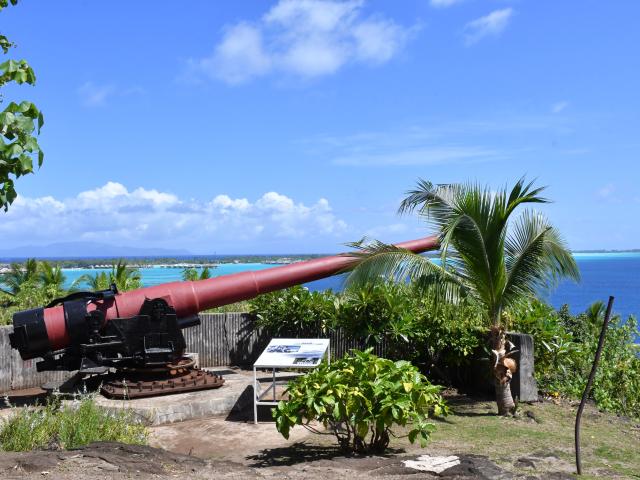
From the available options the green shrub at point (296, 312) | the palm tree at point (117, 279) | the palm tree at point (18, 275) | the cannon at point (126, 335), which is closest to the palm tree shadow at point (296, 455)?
the cannon at point (126, 335)

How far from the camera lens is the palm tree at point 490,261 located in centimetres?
905

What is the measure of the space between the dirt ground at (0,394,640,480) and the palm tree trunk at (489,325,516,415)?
21 cm

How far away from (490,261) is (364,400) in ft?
11.2

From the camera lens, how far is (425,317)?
11.1m

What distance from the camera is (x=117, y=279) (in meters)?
18.9

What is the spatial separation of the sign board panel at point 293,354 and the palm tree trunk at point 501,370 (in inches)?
88.4

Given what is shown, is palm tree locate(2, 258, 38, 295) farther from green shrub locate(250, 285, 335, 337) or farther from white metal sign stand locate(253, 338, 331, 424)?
white metal sign stand locate(253, 338, 331, 424)

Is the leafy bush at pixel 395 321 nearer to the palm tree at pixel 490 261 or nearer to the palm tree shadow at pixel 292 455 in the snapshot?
the palm tree at pixel 490 261

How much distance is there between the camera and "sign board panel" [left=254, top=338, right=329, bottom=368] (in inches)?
342

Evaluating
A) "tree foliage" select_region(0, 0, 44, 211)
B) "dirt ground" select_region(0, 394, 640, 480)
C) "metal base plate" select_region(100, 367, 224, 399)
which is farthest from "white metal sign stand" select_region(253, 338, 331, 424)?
"tree foliage" select_region(0, 0, 44, 211)

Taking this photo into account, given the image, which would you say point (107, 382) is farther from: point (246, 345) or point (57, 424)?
point (246, 345)

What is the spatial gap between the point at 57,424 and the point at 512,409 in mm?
5666

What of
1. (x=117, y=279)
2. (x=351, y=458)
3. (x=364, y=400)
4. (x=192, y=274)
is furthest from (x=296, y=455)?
(x=117, y=279)

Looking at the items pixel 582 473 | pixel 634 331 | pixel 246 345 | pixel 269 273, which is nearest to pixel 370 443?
pixel 582 473
